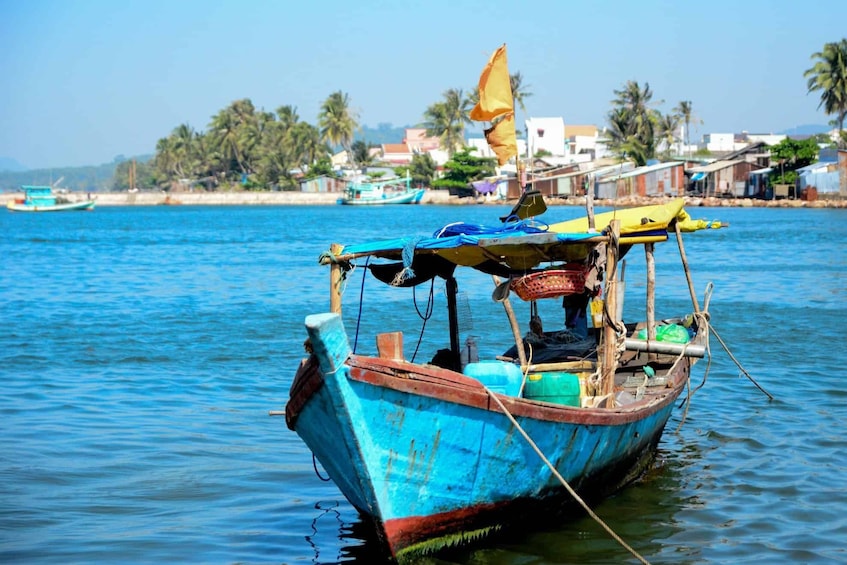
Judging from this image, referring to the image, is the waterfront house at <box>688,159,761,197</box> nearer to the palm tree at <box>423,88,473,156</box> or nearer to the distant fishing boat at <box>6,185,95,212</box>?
the palm tree at <box>423,88,473,156</box>

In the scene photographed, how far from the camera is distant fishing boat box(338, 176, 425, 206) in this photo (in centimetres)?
8906

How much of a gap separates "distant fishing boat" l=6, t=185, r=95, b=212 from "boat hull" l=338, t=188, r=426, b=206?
34861mm

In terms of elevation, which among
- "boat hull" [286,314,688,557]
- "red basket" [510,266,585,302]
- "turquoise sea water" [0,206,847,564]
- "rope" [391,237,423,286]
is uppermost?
"rope" [391,237,423,286]

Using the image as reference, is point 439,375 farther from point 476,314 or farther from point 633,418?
point 476,314

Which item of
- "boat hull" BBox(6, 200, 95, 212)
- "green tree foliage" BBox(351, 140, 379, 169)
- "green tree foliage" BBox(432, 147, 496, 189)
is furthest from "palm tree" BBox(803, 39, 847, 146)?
"boat hull" BBox(6, 200, 95, 212)

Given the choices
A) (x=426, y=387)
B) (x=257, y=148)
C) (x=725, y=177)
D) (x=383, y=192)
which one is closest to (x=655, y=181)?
(x=725, y=177)

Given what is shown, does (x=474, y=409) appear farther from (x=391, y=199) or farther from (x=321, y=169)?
(x=321, y=169)

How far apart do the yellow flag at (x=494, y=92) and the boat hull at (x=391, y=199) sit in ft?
259

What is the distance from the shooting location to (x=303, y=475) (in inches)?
385

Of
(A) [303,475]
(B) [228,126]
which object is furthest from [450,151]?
(A) [303,475]

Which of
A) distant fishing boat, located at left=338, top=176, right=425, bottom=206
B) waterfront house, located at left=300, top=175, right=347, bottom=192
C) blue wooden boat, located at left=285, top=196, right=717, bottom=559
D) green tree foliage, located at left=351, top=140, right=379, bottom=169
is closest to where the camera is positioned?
blue wooden boat, located at left=285, top=196, right=717, bottom=559

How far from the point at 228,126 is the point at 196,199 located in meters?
9.47

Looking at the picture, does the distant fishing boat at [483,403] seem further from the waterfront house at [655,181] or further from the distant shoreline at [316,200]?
the waterfront house at [655,181]

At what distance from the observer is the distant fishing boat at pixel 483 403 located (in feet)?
21.5
